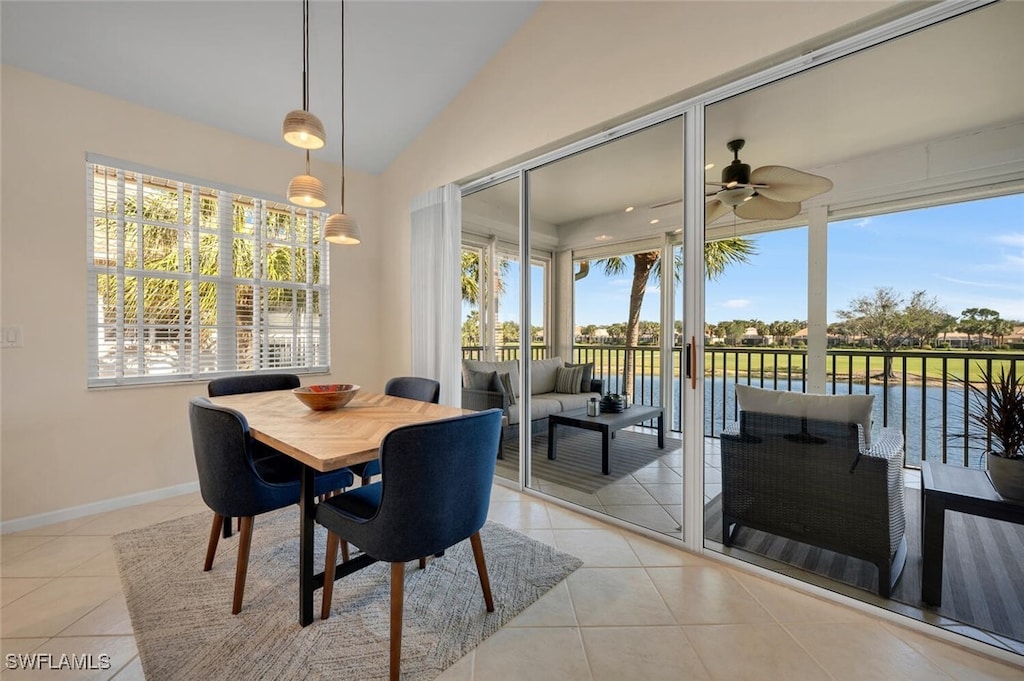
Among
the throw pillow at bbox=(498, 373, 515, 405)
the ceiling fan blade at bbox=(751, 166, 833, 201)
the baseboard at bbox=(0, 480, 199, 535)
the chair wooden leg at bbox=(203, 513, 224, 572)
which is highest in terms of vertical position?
the ceiling fan blade at bbox=(751, 166, 833, 201)

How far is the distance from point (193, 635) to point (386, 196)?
11.9 ft

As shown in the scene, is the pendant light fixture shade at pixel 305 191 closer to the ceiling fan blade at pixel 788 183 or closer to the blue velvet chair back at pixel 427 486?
the blue velvet chair back at pixel 427 486

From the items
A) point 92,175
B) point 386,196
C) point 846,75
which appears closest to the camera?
point 846,75

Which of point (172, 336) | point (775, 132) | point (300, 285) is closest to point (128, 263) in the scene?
point (172, 336)

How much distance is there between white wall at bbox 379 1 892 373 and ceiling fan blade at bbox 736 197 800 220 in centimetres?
62

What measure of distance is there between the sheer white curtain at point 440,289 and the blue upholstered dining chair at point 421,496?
6.26 ft

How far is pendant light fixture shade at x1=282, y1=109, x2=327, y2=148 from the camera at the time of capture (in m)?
1.71

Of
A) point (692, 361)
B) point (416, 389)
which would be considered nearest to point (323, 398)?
point (416, 389)

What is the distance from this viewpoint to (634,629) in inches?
62.6

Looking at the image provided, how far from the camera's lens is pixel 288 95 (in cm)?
294

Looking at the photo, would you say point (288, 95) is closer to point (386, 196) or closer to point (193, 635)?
point (386, 196)

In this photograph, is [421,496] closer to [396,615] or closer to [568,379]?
[396,615]

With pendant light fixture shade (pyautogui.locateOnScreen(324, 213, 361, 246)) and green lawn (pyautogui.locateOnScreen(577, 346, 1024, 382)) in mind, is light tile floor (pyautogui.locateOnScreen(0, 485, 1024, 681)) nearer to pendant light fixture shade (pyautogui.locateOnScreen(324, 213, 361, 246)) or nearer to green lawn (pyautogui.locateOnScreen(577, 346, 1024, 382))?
green lawn (pyautogui.locateOnScreen(577, 346, 1024, 382))

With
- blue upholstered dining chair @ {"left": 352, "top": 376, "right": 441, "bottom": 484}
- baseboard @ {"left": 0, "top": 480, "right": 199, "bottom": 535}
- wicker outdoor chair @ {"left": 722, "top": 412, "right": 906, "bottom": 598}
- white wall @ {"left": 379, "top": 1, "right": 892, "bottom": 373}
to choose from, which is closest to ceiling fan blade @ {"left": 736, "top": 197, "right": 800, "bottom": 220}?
white wall @ {"left": 379, "top": 1, "right": 892, "bottom": 373}
